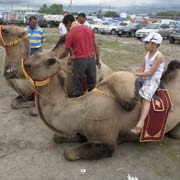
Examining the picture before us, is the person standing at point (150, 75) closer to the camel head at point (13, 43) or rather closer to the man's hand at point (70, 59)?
the man's hand at point (70, 59)

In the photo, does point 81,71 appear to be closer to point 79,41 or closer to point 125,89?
point 79,41

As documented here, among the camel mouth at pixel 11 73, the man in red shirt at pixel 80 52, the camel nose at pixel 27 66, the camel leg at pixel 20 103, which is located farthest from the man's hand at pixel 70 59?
the camel nose at pixel 27 66

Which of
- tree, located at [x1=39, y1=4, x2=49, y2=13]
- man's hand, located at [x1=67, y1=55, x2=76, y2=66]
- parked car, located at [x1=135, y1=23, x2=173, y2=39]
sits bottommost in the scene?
tree, located at [x1=39, y1=4, x2=49, y2=13]

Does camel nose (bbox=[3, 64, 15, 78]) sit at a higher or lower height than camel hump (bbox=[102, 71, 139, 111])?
lower

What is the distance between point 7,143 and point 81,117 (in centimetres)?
142

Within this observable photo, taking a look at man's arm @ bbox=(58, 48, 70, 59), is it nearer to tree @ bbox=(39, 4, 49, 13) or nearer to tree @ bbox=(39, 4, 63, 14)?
tree @ bbox=(39, 4, 63, 14)

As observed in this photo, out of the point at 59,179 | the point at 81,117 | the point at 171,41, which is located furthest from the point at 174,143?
the point at 171,41

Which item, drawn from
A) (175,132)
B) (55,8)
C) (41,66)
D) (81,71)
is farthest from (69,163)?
(55,8)

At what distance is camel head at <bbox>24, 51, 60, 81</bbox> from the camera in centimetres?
364

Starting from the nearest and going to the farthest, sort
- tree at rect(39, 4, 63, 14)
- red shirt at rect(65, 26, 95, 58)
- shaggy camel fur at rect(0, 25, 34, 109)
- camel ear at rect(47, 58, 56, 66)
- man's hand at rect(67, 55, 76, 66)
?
camel ear at rect(47, 58, 56, 66) → red shirt at rect(65, 26, 95, 58) → man's hand at rect(67, 55, 76, 66) → shaggy camel fur at rect(0, 25, 34, 109) → tree at rect(39, 4, 63, 14)

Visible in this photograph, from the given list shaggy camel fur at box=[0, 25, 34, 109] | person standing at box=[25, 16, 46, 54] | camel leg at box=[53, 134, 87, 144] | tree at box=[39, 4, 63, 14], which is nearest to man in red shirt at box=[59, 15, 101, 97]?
shaggy camel fur at box=[0, 25, 34, 109]

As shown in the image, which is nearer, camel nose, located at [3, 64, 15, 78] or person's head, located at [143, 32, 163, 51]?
person's head, located at [143, 32, 163, 51]

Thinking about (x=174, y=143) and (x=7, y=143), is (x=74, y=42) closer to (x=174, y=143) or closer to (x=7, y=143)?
(x=7, y=143)

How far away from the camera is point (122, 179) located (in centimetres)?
373
